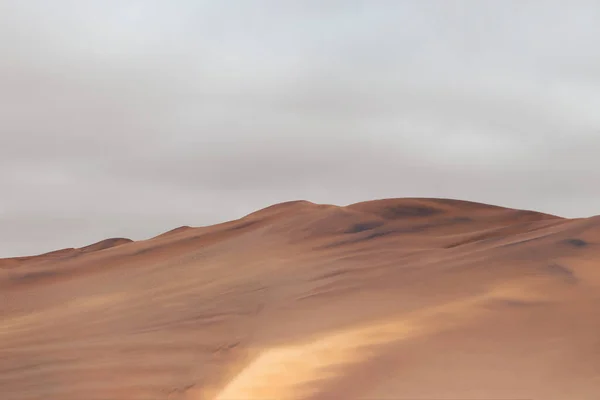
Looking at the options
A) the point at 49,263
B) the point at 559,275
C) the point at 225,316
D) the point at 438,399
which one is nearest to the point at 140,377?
the point at 225,316

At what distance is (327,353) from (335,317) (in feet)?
1.91

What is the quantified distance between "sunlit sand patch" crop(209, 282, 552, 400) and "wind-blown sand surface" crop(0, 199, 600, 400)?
11 millimetres

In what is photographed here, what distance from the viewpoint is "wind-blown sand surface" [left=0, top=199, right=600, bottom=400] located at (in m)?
3.01

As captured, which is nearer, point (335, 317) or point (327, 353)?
point (327, 353)

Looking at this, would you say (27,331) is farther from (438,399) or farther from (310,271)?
(438,399)

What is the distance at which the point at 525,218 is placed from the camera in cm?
640

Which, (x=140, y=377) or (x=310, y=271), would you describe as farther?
(x=310, y=271)

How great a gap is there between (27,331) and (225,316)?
4.69 feet

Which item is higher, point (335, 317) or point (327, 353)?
point (335, 317)

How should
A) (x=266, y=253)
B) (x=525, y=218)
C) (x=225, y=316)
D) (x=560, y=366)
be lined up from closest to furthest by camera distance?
(x=560, y=366) → (x=225, y=316) → (x=266, y=253) → (x=525, y=218)

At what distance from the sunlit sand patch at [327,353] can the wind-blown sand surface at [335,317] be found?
0.01 m

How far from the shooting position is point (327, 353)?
327 cm

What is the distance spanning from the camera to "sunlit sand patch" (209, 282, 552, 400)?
9.70ft

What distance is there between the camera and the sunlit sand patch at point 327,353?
2.96 metres
